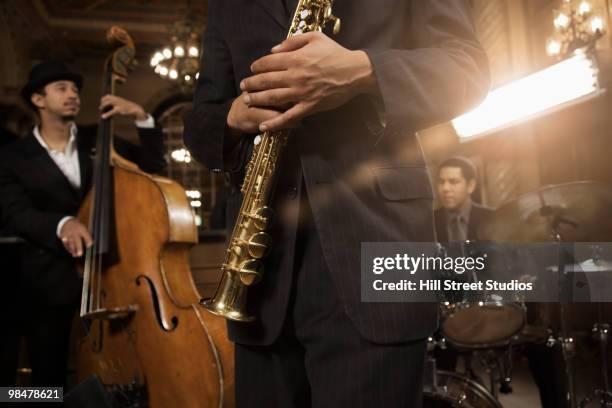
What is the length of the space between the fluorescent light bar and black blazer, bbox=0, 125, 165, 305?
167 centimetres

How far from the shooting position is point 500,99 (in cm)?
198

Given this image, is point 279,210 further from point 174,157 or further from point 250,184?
point 174,157

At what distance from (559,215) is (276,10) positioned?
1.38 metres

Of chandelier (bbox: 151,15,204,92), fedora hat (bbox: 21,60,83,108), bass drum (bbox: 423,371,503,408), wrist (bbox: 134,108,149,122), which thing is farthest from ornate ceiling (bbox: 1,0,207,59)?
bass drum (bbox: 423,371,503,408)

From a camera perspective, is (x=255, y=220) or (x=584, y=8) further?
(x=584, y=8)

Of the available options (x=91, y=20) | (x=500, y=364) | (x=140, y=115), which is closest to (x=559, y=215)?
(x=500, y=364)

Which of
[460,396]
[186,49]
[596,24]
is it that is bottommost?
[460,396]

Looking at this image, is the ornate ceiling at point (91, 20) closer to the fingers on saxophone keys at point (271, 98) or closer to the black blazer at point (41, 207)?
the black blazer at point (41, 207)

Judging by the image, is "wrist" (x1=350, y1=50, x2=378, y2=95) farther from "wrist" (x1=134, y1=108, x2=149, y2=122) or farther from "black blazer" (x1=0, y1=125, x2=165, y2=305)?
"wrist" (x1=134, y1=108, x2=149, y2=122)

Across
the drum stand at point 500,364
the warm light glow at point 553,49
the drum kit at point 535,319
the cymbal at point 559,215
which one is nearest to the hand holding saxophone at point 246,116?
the drum kit at point 535,319

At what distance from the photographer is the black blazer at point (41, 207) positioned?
6.33 feet

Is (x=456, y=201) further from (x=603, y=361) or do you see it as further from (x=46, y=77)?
(x=46, y=77)

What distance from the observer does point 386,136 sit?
2.32 ft

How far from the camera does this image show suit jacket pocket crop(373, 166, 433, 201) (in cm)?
72
